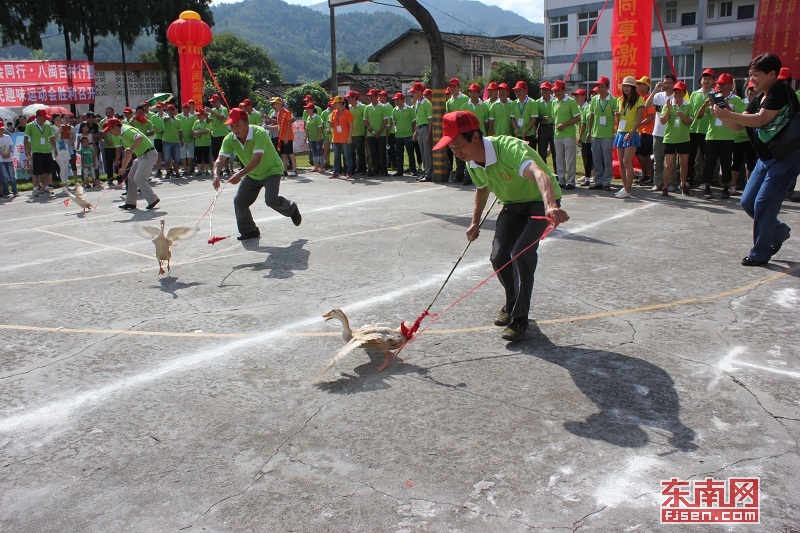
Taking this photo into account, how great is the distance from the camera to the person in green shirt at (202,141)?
17.8 metres

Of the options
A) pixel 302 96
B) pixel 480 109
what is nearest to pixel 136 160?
pixel 480 109

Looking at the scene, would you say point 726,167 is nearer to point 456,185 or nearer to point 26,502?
point 456,185

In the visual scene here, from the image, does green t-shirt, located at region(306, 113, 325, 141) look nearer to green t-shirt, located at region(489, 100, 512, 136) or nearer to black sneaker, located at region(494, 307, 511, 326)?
green t-shirt, located at region(489, 100, 512, 136)

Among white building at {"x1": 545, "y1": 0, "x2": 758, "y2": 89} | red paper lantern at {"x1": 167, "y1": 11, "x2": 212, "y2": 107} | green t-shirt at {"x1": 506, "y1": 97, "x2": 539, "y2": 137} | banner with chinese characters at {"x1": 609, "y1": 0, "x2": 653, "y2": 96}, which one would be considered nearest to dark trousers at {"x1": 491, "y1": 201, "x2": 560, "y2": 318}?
green t-shirt at {"x1": 506, "y1": 97, "x2": 539, "y2": 137}

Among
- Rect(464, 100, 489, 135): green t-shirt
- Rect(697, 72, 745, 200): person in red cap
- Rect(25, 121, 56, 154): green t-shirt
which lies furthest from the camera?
Rect(25, 121, 56, 154): green t-shirt

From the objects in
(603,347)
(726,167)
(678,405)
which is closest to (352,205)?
(726,167)

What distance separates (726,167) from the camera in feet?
37.3

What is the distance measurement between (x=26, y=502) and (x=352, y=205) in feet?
30.2

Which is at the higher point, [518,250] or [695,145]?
[695,145]

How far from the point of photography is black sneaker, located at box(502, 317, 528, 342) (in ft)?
17.1

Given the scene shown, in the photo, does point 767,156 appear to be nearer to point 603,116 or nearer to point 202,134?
point 603,116

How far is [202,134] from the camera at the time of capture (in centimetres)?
1784

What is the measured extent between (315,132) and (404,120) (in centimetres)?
325

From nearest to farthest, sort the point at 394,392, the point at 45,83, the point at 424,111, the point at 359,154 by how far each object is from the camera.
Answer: the point at 394,392, the point at 424,111, the point at 359,154, the point at 45,83
